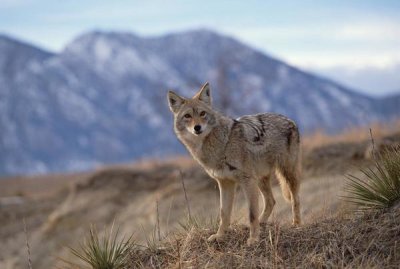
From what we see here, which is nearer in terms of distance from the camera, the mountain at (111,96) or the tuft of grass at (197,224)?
the tuft of grass at (197,224)

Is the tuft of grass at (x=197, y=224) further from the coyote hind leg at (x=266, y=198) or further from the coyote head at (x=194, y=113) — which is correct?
the coyote head at (x=194, y=113)

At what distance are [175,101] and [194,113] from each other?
0.48 meters

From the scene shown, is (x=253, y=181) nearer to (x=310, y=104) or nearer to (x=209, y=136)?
(x=209, y=136)

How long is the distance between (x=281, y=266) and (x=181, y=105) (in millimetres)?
2604

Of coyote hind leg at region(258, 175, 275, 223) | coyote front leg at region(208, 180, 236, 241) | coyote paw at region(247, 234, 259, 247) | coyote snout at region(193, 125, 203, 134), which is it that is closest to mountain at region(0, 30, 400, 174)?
coyote hind leg at region(258, 175, 275, 223)

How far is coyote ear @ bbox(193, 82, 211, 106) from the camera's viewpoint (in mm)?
8547

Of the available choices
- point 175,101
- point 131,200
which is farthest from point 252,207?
point 131,200

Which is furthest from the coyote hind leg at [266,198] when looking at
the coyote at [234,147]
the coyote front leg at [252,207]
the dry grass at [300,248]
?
the coyote front leg at [252,207]

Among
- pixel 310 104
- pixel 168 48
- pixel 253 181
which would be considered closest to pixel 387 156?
pixel 253 181

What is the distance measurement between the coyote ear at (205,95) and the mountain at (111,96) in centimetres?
12243

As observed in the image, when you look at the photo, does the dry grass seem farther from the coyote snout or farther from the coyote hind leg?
the coyote snout

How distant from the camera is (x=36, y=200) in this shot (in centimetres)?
2591

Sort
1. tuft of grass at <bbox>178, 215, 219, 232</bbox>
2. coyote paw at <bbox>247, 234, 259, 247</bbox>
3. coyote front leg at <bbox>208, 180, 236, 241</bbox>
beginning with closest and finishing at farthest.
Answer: coyote paw at <bbox>247, 234, 259, 247</bbox> → coyote front leg at <bbox>208, 180, 236, 241</bbox> → tuft of grass at <bbox>178, 215, 219, 232</bbox>

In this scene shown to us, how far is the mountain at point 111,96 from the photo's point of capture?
14612cm
